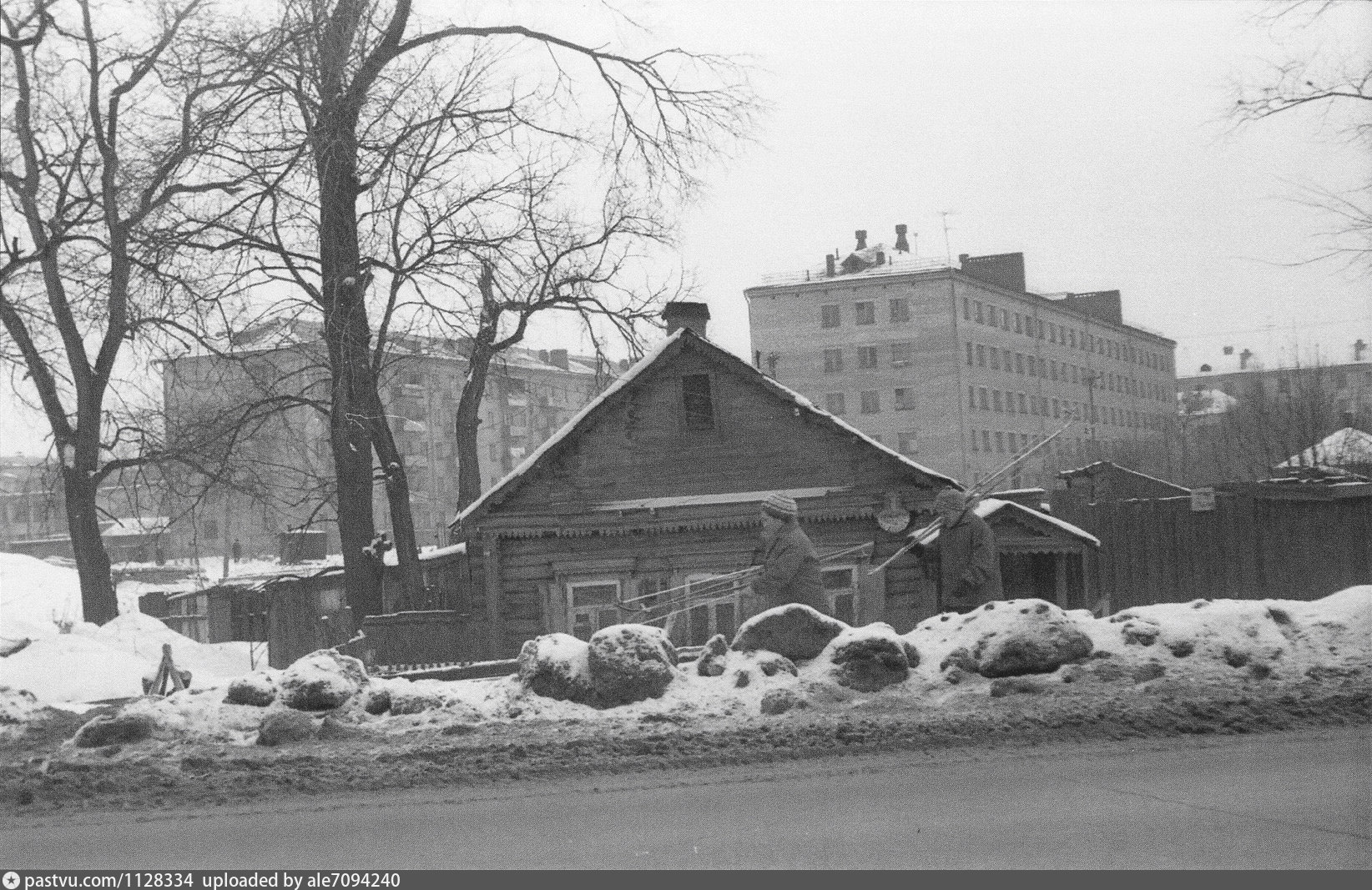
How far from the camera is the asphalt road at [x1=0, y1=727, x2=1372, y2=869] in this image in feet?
20.9

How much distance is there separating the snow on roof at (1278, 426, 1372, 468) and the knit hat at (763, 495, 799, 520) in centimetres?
2113

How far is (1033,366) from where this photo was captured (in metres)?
50.7

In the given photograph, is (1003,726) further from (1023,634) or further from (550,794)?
(550,794)

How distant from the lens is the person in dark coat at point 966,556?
42.6ft

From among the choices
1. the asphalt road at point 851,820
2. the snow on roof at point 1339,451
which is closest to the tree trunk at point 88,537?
the asphalt road at point 851,820

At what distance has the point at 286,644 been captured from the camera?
106 ft

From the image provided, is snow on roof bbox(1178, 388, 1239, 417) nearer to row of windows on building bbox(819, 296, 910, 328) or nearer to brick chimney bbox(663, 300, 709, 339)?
row of windows on building bbox(819, 296, 910, 328)

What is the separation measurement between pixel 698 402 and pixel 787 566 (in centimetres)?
1100

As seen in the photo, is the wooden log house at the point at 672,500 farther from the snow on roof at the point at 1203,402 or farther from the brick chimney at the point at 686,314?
the snow on roof at the point at 1203,402

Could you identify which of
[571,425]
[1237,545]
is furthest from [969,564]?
[1237,545]

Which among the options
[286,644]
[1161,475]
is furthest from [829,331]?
[286,644]

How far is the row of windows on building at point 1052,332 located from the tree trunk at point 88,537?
34.6 meters
